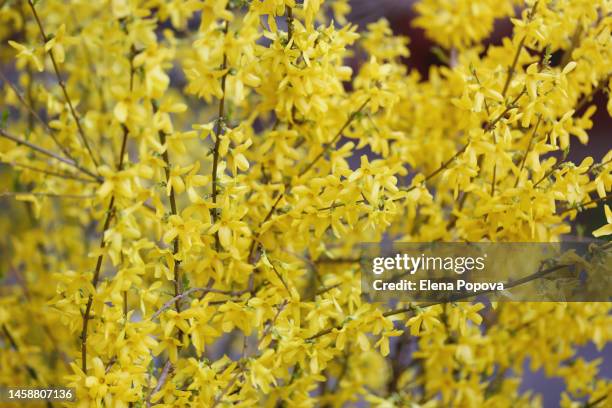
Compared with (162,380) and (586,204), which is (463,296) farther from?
(162,380)

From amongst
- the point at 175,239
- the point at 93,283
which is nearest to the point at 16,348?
the point at 93,283

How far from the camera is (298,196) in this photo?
1.23 m

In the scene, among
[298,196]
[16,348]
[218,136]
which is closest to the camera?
[218,136]

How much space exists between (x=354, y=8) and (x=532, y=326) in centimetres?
126

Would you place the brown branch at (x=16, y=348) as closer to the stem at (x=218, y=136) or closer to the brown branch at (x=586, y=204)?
the stem at (x=218, y=136)

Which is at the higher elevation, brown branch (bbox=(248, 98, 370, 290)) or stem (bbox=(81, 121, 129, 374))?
brown branch (bbox=(248, 98, 370, 290))

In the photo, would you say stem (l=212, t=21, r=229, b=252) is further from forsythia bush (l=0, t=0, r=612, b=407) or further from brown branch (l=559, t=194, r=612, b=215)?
brown branch (l=559, t=194, r=612, b=215)

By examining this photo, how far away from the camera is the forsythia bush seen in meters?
1.07

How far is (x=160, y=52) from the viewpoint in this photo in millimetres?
994

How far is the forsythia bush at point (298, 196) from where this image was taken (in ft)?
3.51

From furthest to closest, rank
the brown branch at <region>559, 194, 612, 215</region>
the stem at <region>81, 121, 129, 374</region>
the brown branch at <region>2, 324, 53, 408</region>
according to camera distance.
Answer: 1. the brown branch at <region>2, 324, 53, 408</region>
2. the brown branch at <region>559, 194, 612, 215</region>
3. the stem at <region>81, 121, 129, 374</region>

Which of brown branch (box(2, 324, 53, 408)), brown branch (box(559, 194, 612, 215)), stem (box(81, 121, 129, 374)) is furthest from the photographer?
brown branch (box(2, 324, 53, 408))

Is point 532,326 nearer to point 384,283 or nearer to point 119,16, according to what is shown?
point 384,283

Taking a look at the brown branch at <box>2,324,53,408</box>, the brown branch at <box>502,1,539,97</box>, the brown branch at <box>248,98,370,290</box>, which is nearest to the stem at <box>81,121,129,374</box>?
the brown branch at <box>248,98,370,290</box>
